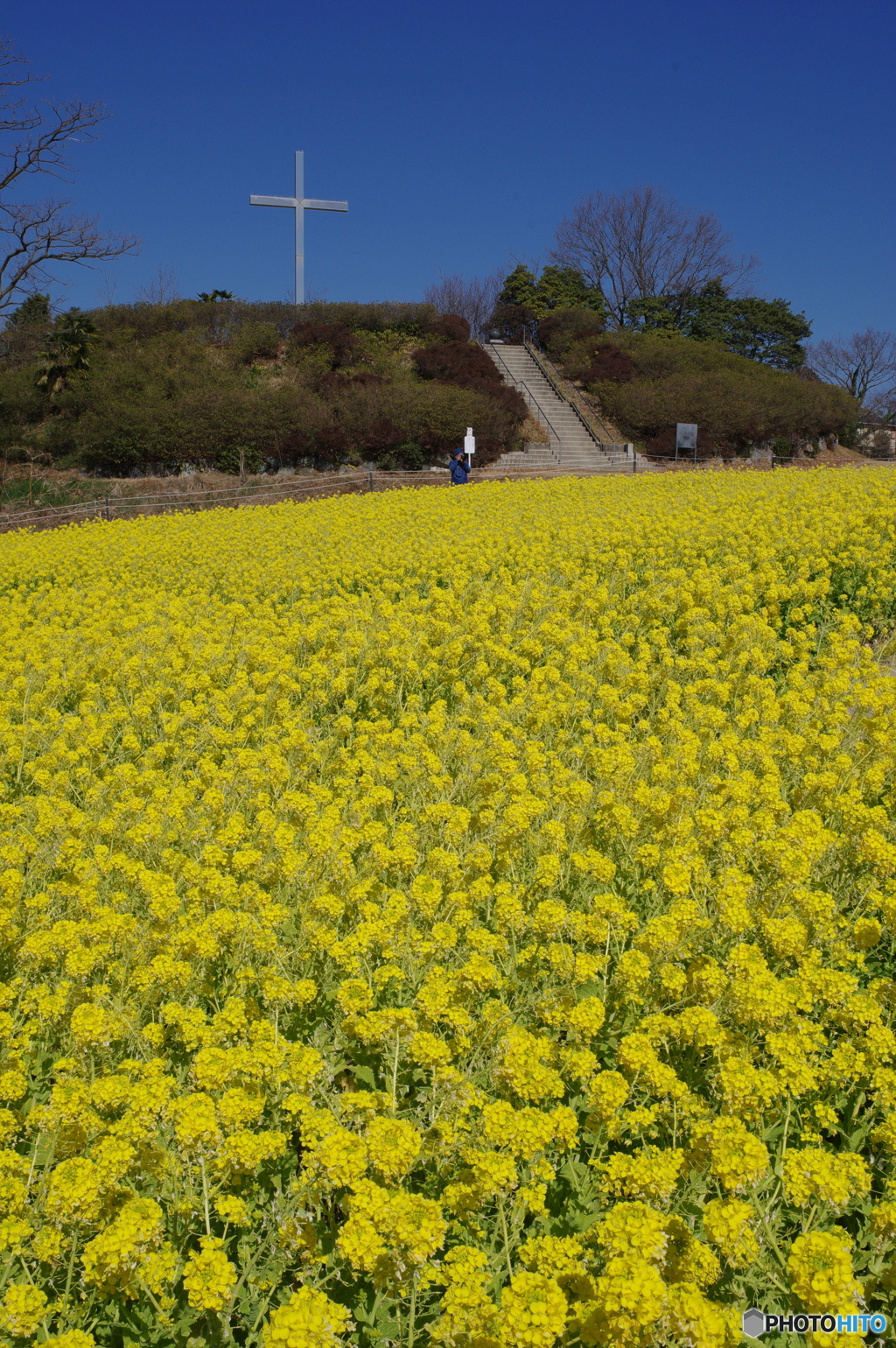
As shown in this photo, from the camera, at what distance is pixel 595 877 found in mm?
3982

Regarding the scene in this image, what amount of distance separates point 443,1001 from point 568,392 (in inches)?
1453

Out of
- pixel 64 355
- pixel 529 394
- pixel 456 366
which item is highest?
pixel 456 366

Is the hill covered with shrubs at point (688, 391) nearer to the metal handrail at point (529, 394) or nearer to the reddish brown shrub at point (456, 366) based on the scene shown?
the metal handrail at point (529, 394)

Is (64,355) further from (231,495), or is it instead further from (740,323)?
(740,323)

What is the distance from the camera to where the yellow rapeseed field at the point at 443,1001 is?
2162 mm

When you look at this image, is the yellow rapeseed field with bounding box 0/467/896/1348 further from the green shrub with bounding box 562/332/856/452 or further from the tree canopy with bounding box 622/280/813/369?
the tree canopy with bounding box 622/280/813/369

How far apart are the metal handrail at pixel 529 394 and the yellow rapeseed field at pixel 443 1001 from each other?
85.7ft

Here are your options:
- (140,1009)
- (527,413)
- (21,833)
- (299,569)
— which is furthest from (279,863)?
(527,413)

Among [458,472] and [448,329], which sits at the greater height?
[448,329]

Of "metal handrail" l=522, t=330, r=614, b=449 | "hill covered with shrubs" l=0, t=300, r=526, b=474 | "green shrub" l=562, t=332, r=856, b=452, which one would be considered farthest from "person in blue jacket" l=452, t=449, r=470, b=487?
"green shrub" l=562, t=332, r=856, b=452

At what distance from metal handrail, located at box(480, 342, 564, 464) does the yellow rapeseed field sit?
85.7 feet

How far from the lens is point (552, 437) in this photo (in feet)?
108

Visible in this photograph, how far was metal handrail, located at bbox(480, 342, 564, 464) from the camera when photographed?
3245 cm

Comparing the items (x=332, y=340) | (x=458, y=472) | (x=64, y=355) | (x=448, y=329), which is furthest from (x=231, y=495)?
(x=448, y=329)
